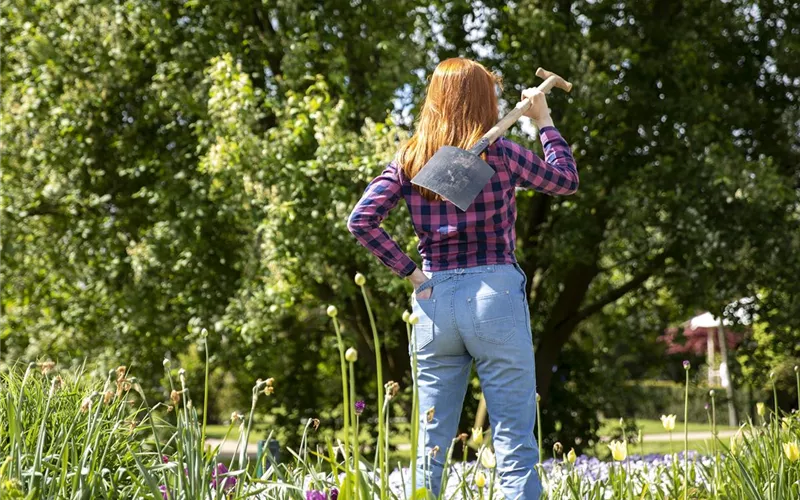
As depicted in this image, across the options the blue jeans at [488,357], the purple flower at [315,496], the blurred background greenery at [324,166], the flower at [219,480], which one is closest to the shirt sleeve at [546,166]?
the blue jeans at [488,357]

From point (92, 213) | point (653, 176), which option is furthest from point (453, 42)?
point (92, 213)

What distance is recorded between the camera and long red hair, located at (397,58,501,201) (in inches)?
104

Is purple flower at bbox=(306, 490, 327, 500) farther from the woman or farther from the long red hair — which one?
the long red hair

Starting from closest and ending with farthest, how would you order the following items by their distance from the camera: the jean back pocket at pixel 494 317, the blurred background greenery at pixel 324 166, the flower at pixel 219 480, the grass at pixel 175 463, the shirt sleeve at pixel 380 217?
the grass at pixel 175 463, the flower at pixel 219 480, the jean back pocket at pixel 494 317, the shirt sleeve at pixel 380 217, the blurred background greenery at pixel 324 166

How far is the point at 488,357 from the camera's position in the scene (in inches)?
98.5

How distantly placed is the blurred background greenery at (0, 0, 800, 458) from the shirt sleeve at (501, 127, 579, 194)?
3.33 meters

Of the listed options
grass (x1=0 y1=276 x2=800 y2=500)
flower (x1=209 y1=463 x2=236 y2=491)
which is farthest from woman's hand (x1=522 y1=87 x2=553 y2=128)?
flower (x1=209 y1=463 x2=236 y2=491)

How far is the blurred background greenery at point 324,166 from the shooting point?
6496 mm

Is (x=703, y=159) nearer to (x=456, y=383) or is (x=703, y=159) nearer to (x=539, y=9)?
(x=539, y=9)

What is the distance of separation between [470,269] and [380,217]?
0.33 m

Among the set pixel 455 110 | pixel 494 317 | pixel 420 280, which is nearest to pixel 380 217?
pixel 420 280

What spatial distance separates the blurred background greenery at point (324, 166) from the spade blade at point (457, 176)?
11.5ft

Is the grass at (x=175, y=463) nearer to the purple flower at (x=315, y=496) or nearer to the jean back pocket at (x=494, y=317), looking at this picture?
the purple flower at (x=315, y=496)

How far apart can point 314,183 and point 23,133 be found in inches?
110
